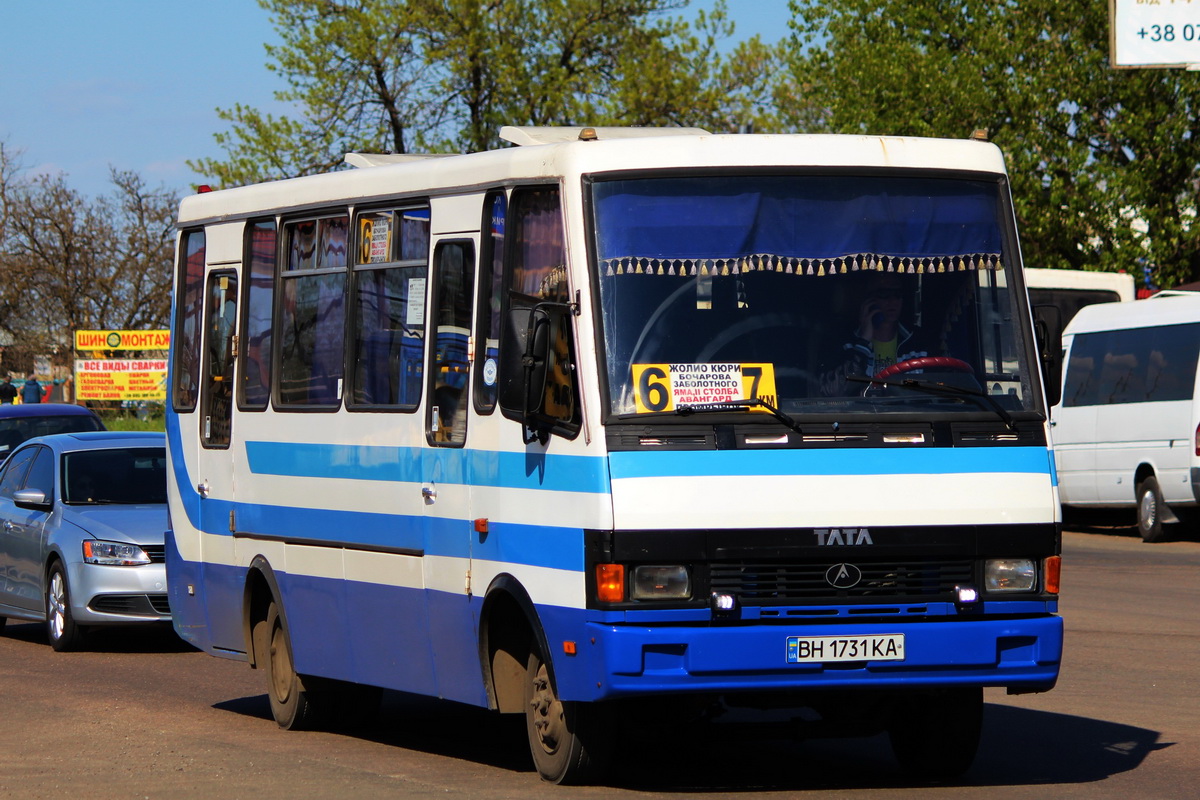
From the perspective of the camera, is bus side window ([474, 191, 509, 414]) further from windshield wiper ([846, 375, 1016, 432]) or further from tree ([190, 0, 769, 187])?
tree ([190, 0, 769, 187])

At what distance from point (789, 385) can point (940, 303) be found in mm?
816

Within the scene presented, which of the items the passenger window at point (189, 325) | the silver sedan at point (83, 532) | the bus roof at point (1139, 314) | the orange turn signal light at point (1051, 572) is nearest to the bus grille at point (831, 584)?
the orange turn signal light at point (1051, 572)

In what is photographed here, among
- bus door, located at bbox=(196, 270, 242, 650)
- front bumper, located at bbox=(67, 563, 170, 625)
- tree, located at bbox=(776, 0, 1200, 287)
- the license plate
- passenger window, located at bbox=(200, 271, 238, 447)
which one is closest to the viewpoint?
the license plate

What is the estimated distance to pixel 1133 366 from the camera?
26.5 meters

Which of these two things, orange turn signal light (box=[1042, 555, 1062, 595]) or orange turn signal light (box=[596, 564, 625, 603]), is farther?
orange turn signal light (box=[1042, 555, 1062, 595])

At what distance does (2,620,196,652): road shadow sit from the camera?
15586 mm

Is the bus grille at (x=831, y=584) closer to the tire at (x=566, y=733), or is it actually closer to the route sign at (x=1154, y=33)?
the tire at (x=566, y=733)

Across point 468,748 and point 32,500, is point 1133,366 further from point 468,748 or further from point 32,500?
point 468,748

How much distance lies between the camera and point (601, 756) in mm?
8234

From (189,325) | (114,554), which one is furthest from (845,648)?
(114,554)

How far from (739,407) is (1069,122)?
32.3m

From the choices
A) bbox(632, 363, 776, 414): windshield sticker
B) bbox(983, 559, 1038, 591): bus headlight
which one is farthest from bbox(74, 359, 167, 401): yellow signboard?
bbox(983, 559, 1038, 591): bus headlight

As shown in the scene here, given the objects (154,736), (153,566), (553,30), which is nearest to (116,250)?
(553,30)

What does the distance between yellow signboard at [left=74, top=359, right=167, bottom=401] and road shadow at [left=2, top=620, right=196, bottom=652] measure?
36.8 m
